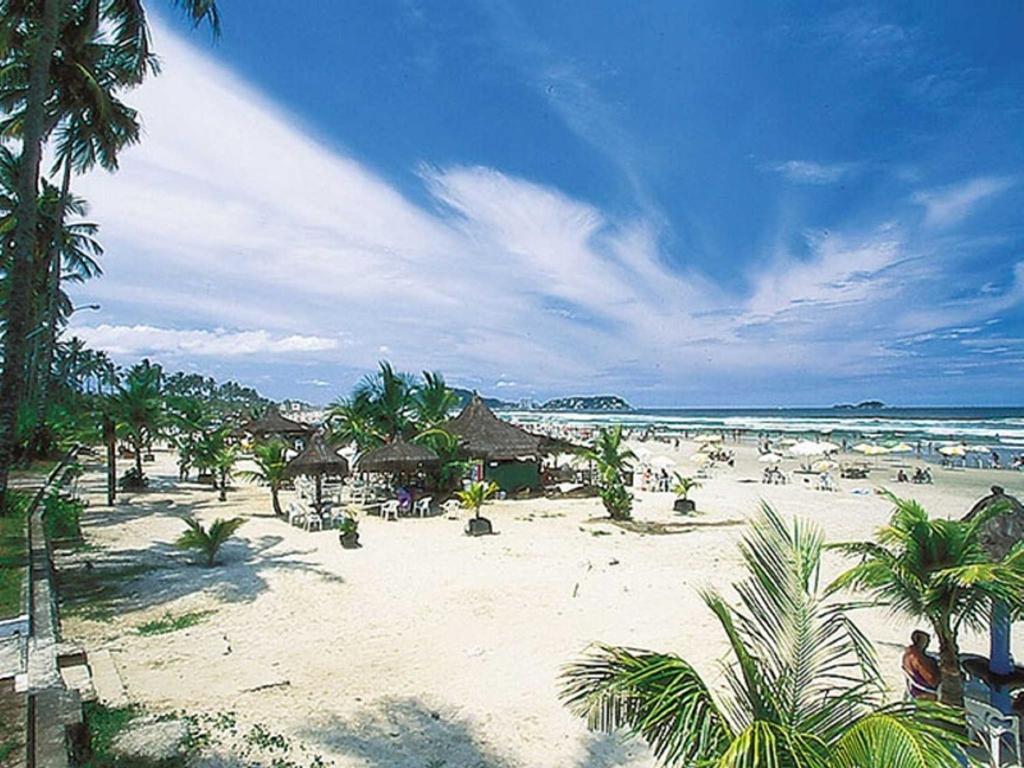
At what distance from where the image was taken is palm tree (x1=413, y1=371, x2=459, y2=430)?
22250mm

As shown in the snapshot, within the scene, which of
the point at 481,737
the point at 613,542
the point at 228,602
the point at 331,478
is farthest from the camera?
the point at 331,478

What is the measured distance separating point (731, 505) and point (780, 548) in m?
17.1

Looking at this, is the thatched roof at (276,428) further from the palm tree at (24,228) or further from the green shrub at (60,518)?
the palm tree at (24,228)

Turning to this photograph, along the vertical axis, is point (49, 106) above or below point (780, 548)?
above

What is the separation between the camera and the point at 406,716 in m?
5.75

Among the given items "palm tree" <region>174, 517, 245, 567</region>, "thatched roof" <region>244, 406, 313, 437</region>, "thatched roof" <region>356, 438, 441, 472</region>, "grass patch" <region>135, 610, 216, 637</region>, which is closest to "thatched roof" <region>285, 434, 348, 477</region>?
"thatched roof" <region>356, 438, 441, 472</region>

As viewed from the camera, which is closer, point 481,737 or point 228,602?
point 481,737

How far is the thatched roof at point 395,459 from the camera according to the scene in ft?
57.6

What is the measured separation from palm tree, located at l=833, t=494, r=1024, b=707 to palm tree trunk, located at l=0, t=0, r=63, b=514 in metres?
12.3

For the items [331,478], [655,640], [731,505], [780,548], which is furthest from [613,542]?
[331,478]

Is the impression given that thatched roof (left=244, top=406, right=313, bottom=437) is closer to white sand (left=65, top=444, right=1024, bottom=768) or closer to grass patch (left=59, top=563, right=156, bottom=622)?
white sand (left=65, top=444, right=1024, bottom=768)

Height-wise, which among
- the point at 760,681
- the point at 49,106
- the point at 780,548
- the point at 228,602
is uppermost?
the point at 49,106

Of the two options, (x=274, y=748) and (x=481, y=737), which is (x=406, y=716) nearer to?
(x=481, y=737)

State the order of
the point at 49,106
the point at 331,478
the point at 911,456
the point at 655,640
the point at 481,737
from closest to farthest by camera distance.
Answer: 1. the point at 481,737
2. the point at 655,640
3. the point at 49,106
4. the point at 331,478
5. the point at 911,456
